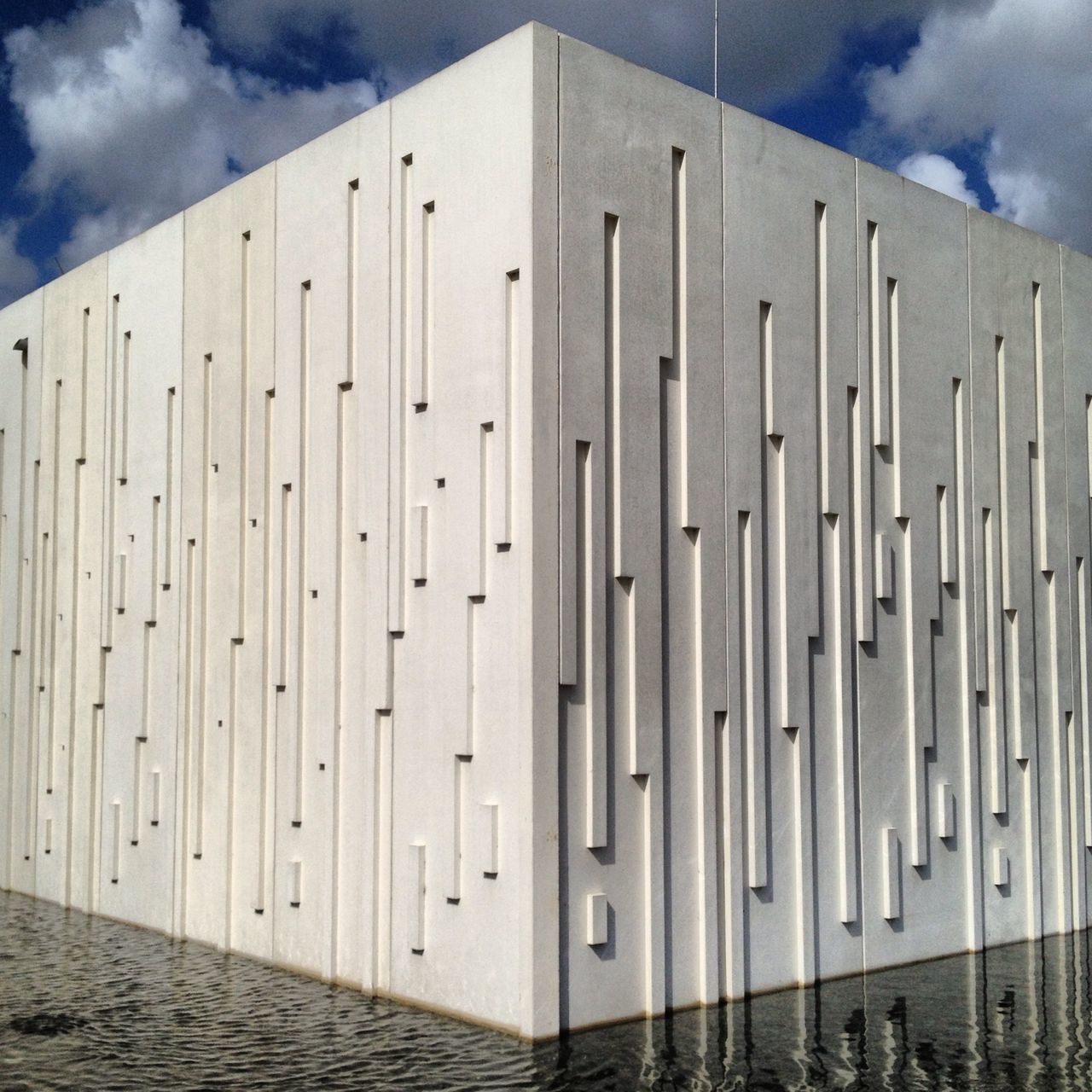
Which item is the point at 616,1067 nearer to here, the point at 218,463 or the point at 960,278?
the point at 218,463

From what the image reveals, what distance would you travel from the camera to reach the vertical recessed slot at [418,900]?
792 cm

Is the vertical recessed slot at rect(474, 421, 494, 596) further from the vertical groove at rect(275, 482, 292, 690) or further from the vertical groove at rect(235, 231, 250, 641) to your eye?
the vertical groove at rect(235, 231, 250, 641)

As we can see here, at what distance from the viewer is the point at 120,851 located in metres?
10.8

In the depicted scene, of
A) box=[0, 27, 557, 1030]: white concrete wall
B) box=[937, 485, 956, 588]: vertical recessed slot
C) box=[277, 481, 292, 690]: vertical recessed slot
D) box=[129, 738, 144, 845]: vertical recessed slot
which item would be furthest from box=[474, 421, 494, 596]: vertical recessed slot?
box=[129, 738, 144, 845]: vertical recessed slot

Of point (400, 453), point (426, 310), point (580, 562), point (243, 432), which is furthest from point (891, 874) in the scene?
point (243, 432)

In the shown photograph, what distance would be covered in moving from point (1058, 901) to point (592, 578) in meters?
4.86

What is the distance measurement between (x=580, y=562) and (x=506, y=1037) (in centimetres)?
234

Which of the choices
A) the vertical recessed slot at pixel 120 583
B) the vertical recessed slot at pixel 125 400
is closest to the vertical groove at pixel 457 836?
the vertical recessed slot at pixel 120 583

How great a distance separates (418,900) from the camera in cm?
794

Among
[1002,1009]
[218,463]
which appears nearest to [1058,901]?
[1002,1009]

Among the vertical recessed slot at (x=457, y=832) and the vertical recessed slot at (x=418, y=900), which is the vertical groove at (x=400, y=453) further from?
the vertical recessed slot at (x=418, y=900)

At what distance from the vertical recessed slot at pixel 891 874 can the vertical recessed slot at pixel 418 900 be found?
2.89 metres

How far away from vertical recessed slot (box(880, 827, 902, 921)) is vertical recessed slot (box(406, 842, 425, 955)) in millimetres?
2888

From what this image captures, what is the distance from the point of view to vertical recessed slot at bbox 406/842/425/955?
7.92 m
